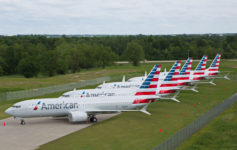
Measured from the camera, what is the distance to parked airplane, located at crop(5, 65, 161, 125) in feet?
151

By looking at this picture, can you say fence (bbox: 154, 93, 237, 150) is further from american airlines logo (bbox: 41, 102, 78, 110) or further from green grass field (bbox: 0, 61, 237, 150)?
american airlines logo (bbox: 41, 102, 78, 110)

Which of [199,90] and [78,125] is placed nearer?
[78,125]

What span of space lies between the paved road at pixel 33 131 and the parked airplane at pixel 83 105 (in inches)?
54.2

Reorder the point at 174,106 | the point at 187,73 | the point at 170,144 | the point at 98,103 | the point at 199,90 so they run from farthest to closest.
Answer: the point at 199,90, the point at 187,73, the point at 174,106, the point at 98,103, the point at 170,144

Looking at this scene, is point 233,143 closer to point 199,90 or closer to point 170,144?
point 170,144

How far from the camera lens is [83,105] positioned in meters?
48.5

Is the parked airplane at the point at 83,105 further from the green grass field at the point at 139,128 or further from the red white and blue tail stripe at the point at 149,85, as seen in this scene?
the green grass field at the point at 139,128

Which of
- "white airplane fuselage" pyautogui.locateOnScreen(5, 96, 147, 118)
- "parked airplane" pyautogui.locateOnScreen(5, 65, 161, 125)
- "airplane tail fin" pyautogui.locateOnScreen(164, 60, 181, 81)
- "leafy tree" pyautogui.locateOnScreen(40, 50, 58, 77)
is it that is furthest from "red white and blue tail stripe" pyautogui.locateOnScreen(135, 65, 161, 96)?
"leafy tree" pyautogui.locateOnScreen(40, 50, 58, 77)

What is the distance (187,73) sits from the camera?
234 ft

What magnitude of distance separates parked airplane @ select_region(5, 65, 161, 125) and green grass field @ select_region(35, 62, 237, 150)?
204 centimetres

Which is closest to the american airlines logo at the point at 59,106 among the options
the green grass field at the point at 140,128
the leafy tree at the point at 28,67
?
the green grass field at the point at 140,128

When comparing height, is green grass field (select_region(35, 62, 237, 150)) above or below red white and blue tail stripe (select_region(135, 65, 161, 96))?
below

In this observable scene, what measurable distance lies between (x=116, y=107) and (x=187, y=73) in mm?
26561

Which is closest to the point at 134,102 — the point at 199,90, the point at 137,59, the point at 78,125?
the point at 78,125
